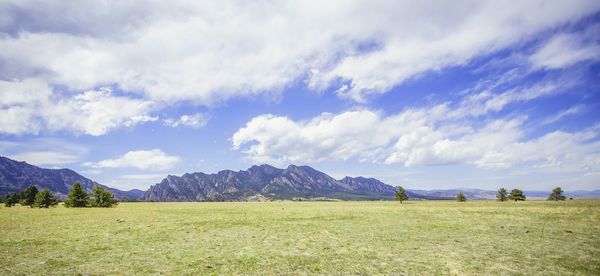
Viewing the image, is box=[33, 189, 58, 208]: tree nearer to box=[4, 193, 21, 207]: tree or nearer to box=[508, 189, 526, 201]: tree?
box=[4, 193, 21, 207]: tree

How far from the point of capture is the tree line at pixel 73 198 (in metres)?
82.9

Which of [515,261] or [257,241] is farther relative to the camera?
[257,241]

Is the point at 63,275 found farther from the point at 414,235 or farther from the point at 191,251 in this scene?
the point at 414,235

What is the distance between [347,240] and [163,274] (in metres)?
16.0

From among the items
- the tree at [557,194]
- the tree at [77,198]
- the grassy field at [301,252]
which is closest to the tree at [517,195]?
the tree at [557,194]

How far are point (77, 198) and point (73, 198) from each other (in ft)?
3.28

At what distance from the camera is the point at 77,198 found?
84.1m

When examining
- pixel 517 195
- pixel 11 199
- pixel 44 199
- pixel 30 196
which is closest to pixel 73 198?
pixel 44 199

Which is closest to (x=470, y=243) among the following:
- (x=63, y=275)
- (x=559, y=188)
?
(x=63, y=275)

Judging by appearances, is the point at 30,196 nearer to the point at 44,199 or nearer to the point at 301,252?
the point at 44,199

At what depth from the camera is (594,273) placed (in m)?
16.1

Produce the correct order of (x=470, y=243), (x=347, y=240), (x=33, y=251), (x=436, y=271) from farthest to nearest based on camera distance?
(x=347, y=240) < (x=470, y=243) < (x=33, y=251) < (x=436, y=271)

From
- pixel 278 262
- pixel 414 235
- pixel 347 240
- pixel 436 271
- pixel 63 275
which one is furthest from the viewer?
pixel 414 235

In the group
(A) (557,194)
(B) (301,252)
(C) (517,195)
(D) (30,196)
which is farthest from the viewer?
(A) (557,194)
